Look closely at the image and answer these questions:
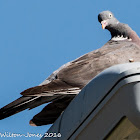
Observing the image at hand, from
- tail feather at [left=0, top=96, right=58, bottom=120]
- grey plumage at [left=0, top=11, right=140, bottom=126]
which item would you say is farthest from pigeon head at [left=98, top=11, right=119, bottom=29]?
tail feather at [left=0, top=96, right=58, bottom=120]

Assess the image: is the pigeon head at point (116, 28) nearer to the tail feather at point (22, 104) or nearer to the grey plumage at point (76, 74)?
the grey plumage at point (76, 74)

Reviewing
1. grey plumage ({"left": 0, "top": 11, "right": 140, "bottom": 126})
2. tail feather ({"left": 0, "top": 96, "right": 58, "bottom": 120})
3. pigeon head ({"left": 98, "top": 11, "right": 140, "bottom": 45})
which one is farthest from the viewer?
pigeon head ({"left": 98, "top": 11, "right": 140, "bottom": 45})

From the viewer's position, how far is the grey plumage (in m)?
5.22

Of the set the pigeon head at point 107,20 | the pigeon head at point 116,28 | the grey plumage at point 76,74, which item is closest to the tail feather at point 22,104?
the grey plumage at point 76,74

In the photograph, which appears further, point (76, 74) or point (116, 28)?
point (116, 28)

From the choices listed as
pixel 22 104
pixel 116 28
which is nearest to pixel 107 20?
pixel 116 28

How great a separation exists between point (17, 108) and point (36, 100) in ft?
0.95

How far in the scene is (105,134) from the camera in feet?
10.6

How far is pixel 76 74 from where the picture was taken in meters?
6.36

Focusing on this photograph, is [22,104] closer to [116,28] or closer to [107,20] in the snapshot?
[116,28]

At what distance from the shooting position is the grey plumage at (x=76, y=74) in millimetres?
5223

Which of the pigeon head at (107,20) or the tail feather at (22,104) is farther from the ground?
the pigeon head at (107,20)

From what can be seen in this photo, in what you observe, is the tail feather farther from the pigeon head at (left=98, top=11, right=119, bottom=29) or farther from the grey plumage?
the pigeon head at (left=98, top=11, right=119, bottom=29)

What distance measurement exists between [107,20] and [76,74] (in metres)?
2.03
